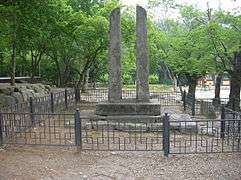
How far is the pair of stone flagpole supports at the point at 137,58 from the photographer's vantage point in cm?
1552

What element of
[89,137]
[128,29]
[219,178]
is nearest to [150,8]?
[128,29]

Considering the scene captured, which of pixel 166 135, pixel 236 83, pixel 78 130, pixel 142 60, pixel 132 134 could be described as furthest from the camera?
pixel 236 83

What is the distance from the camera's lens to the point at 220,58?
20031mm

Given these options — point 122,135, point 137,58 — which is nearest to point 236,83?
point 137,58

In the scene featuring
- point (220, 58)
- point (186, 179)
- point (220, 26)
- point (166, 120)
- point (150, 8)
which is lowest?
point (186, 179)

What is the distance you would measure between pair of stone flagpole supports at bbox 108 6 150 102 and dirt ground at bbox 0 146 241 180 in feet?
18.1

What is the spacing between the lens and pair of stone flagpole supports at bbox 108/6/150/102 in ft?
50.9

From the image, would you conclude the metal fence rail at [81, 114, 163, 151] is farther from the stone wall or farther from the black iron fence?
the stone wall

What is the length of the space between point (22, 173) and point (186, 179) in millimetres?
3553

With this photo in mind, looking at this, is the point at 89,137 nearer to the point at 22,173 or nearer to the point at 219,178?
the point at 22,173

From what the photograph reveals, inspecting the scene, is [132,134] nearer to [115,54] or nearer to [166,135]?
[166,135]

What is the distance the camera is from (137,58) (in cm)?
1557

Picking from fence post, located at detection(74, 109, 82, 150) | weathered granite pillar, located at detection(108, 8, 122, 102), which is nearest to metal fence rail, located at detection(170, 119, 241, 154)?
fence post, located at detection(74, 109, 82, 150)

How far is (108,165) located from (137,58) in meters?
7.12
